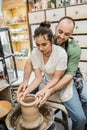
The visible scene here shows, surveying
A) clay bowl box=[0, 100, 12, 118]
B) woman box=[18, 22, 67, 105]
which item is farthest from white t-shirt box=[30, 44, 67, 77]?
clay bowl box=[0, 100, 12, 118]

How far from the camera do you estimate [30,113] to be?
1.26 m

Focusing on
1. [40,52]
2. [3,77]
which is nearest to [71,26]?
[40,52]

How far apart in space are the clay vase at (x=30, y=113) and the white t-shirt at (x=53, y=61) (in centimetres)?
28

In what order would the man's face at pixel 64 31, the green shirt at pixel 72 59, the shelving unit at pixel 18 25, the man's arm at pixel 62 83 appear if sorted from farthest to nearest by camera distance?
the shelving unit at pixel 18 25, the man's face at pixel 64 31, the green shirt at pixel 72 59, the man's arm at pixel 62 83

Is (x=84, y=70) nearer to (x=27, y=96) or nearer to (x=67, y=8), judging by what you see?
(x=67, y=8)

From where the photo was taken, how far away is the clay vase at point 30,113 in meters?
1.24

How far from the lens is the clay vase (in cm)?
124

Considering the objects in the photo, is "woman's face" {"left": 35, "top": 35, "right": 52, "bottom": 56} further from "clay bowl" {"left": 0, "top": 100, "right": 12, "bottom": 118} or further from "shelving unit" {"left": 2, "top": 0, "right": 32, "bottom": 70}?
"shelving unit" {"left": 2, "top": 0, "right": 32, "bottom": 70}

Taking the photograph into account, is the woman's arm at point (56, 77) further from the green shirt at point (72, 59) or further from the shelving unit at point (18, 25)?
the shelving unit at point (18, 25)

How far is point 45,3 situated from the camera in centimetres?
359

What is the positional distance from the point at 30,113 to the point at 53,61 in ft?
1.45

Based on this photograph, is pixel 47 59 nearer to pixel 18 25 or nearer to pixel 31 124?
pixel 31 124

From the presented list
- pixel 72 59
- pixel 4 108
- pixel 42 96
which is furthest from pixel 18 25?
pixel 42 96

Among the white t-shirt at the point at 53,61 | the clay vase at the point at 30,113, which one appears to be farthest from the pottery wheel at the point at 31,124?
the white t-shirt at the point at 53,61
